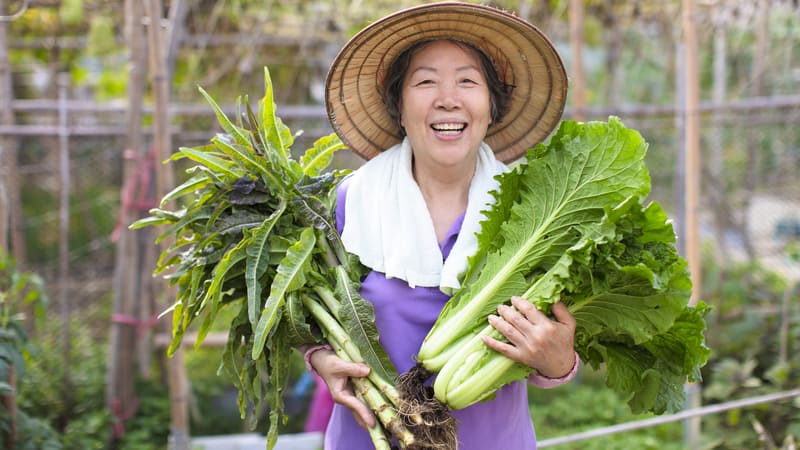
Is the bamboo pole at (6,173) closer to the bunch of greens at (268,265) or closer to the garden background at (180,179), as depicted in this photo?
the garden background at (180,179)

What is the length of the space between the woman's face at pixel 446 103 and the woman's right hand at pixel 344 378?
60 cm

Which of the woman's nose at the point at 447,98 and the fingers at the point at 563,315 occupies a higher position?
the woman's nose at the point at 447,98

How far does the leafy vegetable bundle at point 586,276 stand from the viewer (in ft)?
6.07

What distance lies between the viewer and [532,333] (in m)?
1.91

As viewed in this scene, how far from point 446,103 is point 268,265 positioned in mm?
669

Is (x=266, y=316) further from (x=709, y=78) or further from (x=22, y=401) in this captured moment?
(x=709, y=78)

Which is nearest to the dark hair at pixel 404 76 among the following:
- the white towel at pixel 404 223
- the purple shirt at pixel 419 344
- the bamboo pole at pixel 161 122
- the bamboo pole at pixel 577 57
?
the white towel at pixel 404 223

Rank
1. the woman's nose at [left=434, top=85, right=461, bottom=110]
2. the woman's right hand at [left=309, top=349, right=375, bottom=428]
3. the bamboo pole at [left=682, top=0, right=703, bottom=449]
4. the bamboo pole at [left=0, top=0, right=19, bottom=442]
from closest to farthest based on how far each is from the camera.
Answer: the woman's right hand at [left=309, top=349, right=375, bottom=428], the woman's nose at [left=434, top=85, right=461, bottom=110], the bamboo pole at [left=0, top=0, right=19, bottom=442], the bamboo pole at [left=682, top=0, right=703, bottom=449]

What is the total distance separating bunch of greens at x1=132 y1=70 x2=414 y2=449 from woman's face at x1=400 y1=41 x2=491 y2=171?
369mm

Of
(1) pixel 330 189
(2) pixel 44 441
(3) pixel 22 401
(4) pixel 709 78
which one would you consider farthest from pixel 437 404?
(4) pixel 709 78

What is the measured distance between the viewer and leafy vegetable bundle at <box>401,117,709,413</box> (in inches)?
72.8

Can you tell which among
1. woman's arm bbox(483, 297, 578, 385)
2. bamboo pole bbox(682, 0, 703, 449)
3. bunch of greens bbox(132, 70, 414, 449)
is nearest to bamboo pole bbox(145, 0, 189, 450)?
bunch of greens bbox(132, 70, 414, 449)

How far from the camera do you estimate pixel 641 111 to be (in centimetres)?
570

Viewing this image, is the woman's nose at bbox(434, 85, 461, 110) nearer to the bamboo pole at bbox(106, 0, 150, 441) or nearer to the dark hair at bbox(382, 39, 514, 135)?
the dark hair at bbox(382, 39, 514, 135)
